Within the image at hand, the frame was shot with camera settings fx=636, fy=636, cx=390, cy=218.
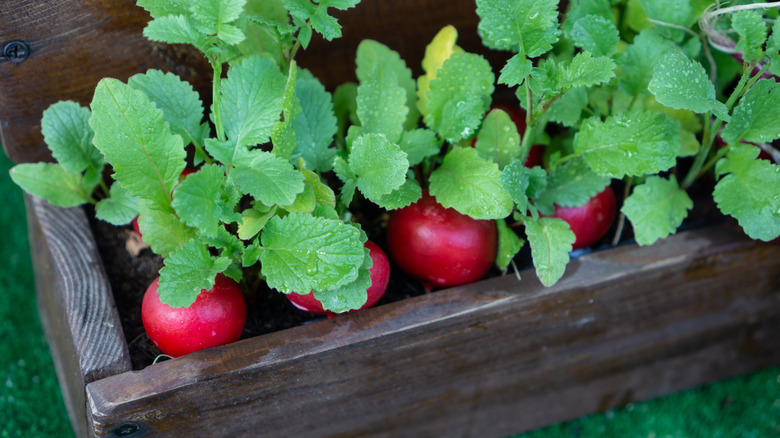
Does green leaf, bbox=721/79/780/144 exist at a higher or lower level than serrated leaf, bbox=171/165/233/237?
lower

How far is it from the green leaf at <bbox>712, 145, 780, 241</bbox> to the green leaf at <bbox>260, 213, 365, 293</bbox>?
1.36ft

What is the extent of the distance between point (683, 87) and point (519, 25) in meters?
0.17

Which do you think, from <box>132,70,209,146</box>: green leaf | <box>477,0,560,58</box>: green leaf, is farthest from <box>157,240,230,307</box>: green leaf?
<box>477,0,560,58</box>: green leaf

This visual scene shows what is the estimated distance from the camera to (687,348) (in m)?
0.93

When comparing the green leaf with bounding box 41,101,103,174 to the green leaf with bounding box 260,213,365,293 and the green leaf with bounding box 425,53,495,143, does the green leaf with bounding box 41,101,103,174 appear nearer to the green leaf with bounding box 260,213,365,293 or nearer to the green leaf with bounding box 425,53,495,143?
the green leaf with bounding box 260,213,365,293

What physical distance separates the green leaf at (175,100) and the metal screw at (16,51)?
15 cm

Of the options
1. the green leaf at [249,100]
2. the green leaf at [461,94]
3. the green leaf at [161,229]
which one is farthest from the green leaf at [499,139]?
the green leaf at [161,229]

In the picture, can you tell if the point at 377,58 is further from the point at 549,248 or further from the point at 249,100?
the point at 549,248

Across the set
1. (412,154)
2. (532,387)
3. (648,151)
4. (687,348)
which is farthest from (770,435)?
(412,154)

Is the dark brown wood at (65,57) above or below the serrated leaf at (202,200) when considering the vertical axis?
above

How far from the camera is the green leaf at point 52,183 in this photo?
76 cm

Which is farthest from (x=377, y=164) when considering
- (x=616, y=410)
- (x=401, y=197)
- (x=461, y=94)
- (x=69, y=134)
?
(x=616, y=410)

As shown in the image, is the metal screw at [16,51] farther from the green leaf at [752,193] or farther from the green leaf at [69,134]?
the green leaf at [752,193]

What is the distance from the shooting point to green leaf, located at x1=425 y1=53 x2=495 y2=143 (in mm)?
700
